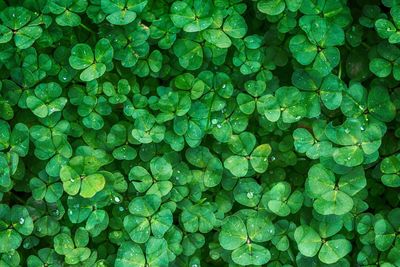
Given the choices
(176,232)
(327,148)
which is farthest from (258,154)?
(176,232)

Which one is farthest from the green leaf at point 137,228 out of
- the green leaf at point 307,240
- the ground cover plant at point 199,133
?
the green leaf at point 307,240

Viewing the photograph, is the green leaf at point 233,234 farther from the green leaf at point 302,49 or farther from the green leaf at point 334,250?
the green leaf at point 302,49

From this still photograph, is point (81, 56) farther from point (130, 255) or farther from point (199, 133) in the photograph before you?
point (130, 255)

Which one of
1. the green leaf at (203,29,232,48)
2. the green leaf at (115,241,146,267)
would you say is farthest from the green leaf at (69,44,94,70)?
the green leaf at (115,241,146,267)

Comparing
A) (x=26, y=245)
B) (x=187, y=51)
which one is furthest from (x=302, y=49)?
(x=26, y=245)

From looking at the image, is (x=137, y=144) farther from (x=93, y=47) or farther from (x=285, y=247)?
(x=285, y=247)

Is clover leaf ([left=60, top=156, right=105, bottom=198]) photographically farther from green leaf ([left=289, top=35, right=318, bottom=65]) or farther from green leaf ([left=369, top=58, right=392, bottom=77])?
green leaf ([left=369, top=58, right=392, bottom=77])

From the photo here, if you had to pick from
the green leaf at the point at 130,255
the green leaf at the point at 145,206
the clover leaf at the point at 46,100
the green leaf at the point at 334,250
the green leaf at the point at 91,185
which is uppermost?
the clover leaf at the point at 46,100

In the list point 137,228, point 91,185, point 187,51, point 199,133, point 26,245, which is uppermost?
point 187,51
